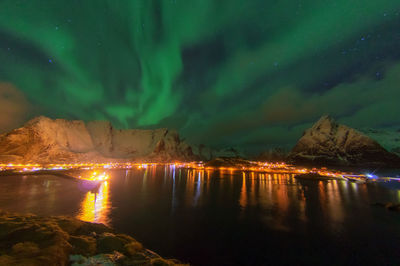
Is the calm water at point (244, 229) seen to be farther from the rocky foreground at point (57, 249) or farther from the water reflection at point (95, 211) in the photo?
the rocky foreground at point (57, 249)

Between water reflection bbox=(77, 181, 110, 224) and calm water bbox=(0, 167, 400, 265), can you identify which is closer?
calm water bbox=(0, 167, 400, 265)

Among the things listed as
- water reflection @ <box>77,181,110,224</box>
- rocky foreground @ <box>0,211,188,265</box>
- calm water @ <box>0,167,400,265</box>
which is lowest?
calm water @ <box>0,167,400,265</box>

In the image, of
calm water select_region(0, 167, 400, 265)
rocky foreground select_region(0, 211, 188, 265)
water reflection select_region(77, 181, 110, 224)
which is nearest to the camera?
rocky foreground select_region(0, 211, 188, 265)

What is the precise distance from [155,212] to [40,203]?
17083mm

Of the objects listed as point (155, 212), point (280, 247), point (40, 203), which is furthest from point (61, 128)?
point (280, 247)

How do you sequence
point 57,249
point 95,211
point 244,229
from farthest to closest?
point 95,211, point 244,229, point 57,249

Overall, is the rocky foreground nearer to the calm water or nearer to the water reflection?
the calm water

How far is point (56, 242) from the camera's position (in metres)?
8.96

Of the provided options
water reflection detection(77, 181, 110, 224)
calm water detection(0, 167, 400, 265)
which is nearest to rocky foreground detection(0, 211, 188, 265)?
calm water detection(0, 167, 400, 265)

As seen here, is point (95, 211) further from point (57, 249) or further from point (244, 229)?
point (244, 229)

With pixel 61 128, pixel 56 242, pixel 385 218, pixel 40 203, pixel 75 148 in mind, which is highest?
pixel 61 128

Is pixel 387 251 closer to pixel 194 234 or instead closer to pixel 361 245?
pixel 361 245

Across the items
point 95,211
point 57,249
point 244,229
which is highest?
point 57,249

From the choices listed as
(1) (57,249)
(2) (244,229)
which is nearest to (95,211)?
(1) (57,249)
